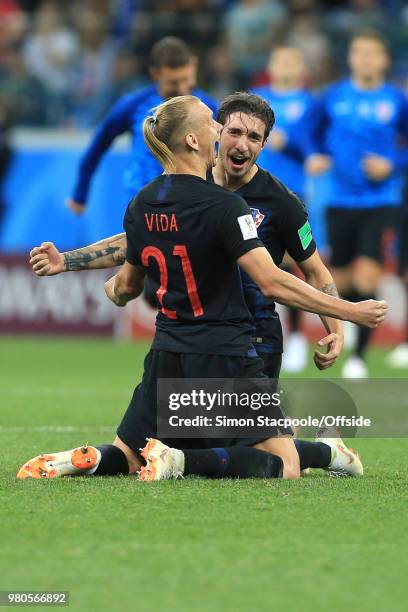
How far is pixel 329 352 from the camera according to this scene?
542cm

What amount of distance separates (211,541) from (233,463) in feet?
4.11

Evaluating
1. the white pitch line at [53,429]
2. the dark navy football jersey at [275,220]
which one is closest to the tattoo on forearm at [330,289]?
the dark navy football jersey at [275,220]

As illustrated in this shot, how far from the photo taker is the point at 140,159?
8.91m

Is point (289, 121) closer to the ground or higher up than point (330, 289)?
higher up

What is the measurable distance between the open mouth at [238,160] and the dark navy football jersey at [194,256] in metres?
0.44

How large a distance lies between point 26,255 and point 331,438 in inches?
392

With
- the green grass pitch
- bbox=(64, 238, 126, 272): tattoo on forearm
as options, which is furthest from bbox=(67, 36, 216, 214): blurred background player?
the green grass pitch

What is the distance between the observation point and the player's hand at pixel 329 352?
537 cm

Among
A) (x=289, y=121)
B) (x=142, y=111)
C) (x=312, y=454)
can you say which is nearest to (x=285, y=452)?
(x=312, y=454)

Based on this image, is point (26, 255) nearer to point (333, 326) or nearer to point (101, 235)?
point (101, 235)

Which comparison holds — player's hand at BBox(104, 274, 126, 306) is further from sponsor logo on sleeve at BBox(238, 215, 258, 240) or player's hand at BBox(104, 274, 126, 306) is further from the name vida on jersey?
sponsor logo on sleeve at BBox(238, 215, 258, 240)

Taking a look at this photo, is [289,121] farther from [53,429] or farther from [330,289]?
[330,289]

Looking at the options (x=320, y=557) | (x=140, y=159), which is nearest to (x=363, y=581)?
(x=320, y=557)

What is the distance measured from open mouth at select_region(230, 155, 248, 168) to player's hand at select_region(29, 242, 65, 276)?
0.84 meters
